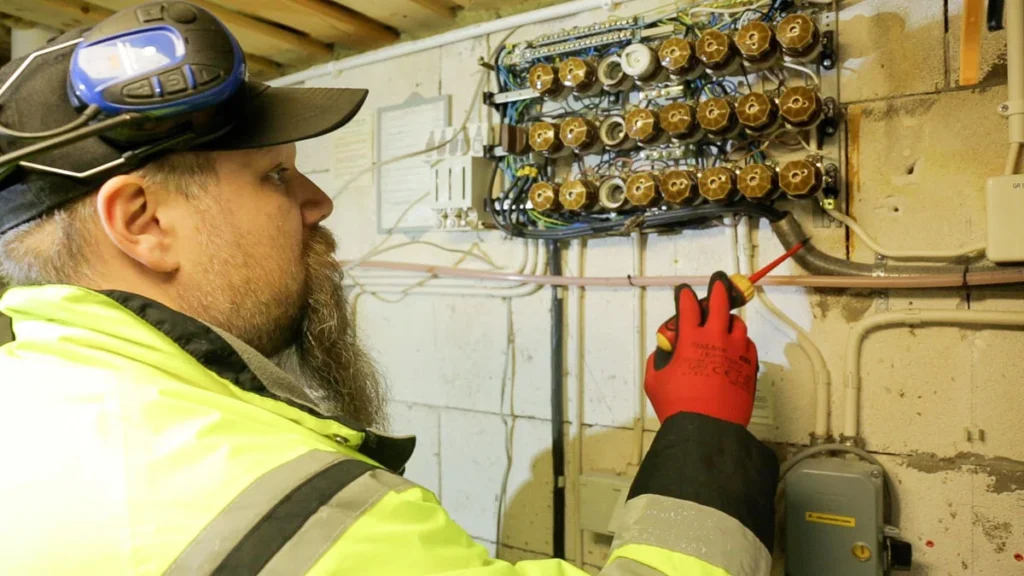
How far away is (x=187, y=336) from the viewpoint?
66 cm

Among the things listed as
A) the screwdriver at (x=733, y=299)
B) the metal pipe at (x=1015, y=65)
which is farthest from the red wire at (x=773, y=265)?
the metal pipe at (x=1015, y=65)

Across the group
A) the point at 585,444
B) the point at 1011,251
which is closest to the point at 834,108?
the point at 1011,251

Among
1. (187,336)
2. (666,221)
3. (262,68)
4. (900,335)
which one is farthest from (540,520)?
(262,68)

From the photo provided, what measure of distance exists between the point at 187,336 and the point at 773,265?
973mm

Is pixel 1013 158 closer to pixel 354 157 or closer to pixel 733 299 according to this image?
pixel 733 299

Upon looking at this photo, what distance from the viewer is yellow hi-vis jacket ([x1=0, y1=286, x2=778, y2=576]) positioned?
0.50 m

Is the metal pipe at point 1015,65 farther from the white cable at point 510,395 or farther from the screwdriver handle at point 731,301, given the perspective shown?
the white cable at point 510,395

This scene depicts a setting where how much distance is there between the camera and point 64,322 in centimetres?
63

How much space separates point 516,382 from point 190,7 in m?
1.07

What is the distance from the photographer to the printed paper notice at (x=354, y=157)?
73.4 inches

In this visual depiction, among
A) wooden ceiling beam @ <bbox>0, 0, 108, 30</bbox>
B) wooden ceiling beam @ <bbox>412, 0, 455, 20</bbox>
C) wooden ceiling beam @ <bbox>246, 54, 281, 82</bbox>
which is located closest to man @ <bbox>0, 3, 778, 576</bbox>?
wooden ceiling beam @ <bbox>412, 0, 455, 20</bbox>

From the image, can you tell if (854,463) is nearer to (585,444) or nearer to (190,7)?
(585,444)

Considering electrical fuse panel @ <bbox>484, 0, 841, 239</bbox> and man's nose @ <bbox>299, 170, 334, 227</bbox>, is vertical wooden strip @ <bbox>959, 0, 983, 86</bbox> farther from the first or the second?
man's nose @ <bbox>299, 170, 334, 227</bbox>

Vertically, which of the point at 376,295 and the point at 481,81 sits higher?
the point at 481,81
